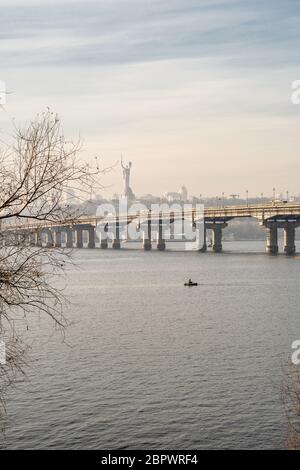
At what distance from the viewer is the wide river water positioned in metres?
29.9

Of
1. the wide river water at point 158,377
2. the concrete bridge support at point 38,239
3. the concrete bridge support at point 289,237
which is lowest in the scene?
the wide river water at point 158,377

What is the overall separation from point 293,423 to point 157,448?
23.6 feet

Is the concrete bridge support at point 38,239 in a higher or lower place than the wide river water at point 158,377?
higher

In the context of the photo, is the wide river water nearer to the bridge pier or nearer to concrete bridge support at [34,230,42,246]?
concrete bridge support at [34,230,42,246]

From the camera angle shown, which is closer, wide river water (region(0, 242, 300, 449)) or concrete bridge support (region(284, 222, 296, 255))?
wide river water (region(0, 242, 300, 449))

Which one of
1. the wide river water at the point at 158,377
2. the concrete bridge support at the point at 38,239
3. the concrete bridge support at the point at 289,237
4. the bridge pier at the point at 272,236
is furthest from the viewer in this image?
the concrete bridge support at the point at 289,237

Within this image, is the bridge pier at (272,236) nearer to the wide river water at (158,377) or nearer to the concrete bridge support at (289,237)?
the concrete bridge support at (289,237)

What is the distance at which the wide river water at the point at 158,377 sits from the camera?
29.9m

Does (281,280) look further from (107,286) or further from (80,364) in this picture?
(80,364)

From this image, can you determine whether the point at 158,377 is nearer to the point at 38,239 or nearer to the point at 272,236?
the point at 38,239

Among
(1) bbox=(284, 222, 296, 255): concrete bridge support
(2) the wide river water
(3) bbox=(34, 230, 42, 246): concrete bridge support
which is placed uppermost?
(3) bbox=(34, 230, 42, 246): concrete bridge support

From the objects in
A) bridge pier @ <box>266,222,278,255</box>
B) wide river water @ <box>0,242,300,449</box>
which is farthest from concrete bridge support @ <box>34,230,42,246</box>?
bridge pier @ <box>266,222,278,255</box>

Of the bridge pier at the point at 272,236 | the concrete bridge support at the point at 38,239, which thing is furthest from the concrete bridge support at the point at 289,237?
the concrete bridge support at the point at 38,239
